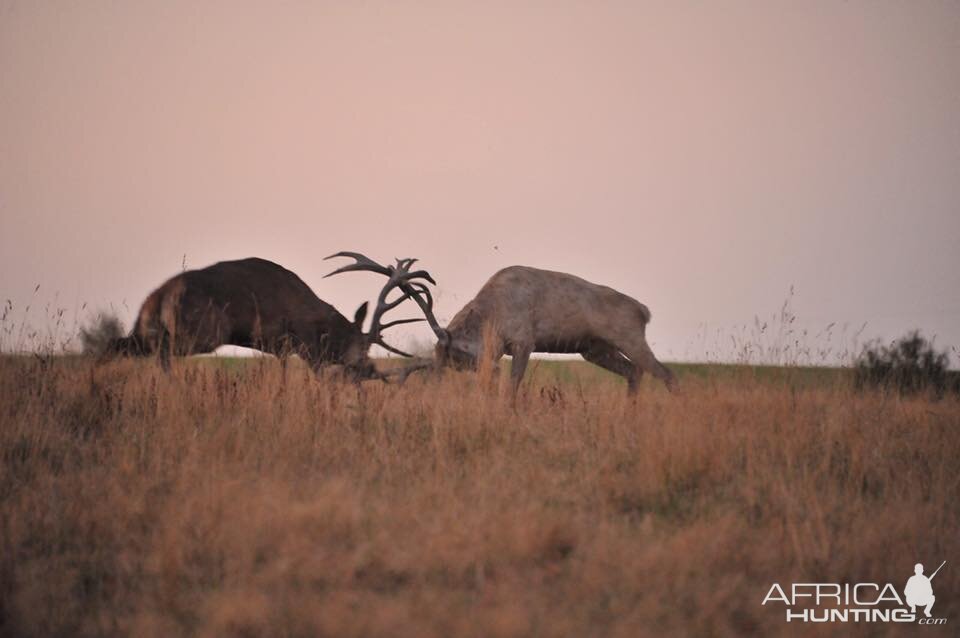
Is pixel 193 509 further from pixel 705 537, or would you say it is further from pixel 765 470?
pixel 765 470

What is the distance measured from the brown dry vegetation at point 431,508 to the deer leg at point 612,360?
408 centimetres

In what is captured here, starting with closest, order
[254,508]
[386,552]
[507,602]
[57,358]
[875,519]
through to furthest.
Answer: [507,602], [386,552], [254,508], [875,519], [57,358]

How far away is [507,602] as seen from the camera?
139 inches

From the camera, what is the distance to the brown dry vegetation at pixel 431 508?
11.7ft

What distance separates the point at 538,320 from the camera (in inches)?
445

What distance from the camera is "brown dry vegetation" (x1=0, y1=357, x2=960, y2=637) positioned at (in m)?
3.56

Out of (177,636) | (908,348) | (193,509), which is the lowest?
(177,636)

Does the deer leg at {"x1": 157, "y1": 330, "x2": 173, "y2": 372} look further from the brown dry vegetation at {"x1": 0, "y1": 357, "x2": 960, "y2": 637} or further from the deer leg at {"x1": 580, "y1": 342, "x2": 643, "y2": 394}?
the deer leg at {"x1": 580, "y1": 342, "x2": 643, "y2": 394}

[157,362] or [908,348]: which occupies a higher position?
[908,348]

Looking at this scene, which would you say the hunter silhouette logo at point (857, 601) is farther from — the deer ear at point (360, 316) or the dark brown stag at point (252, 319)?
the deer ear at point (360, 316)

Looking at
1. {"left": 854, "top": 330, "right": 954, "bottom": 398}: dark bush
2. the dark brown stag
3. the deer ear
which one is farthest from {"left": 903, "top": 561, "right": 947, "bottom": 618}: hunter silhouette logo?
{"left": 854, "top": 330, "right": 954, "bottom": 398}: dark bush

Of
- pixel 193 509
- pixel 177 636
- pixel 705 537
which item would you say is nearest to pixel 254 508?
pixel 193 509

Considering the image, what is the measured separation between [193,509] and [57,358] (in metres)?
4.34

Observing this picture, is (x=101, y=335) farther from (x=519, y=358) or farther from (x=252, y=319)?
(x=519, y=358)
